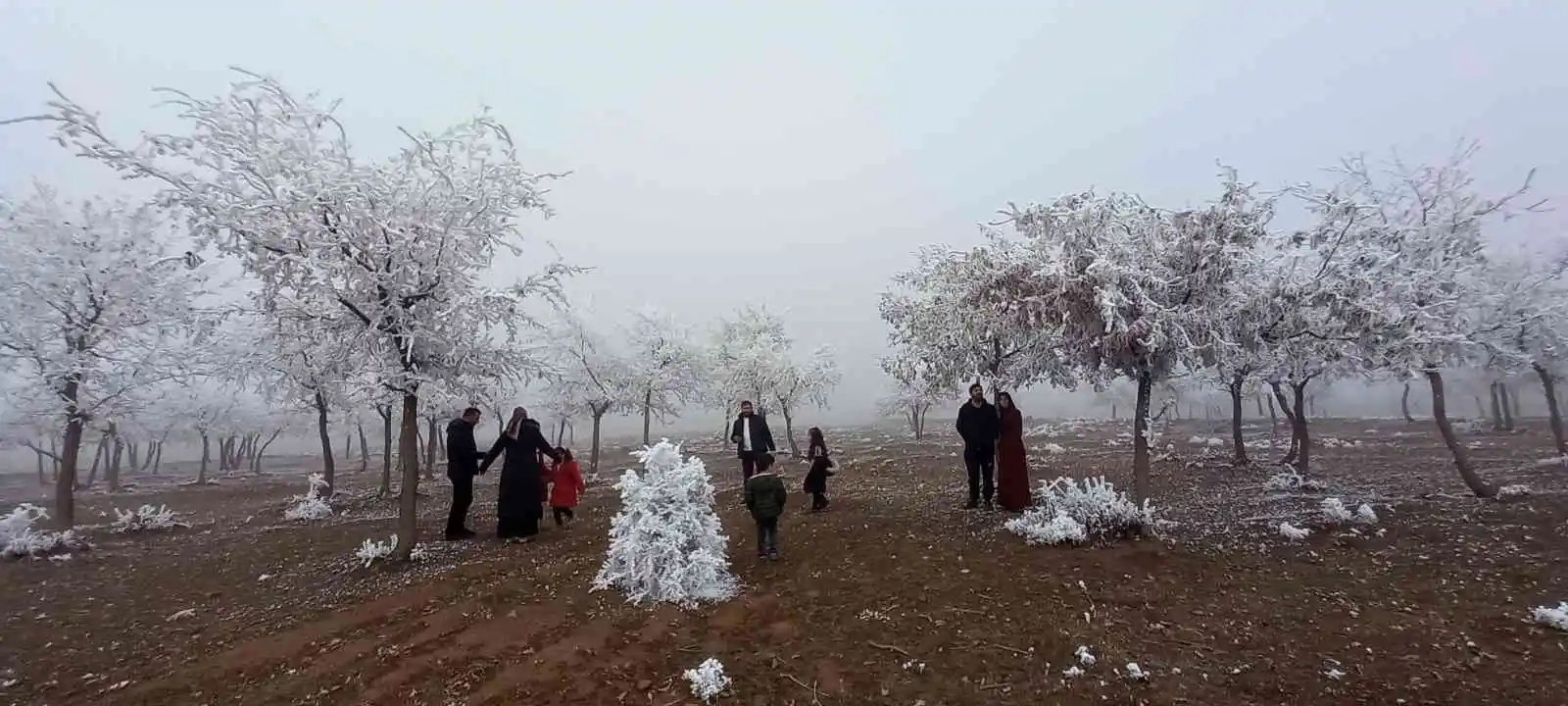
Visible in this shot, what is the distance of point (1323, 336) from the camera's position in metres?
10.9

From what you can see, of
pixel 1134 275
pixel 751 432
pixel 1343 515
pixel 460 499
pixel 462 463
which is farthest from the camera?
pixel 751 432

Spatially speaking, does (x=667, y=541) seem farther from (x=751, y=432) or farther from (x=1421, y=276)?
(x=1421, y=276)

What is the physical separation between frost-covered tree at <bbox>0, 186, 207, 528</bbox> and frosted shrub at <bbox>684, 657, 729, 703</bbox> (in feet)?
48.4

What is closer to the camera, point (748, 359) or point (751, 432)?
point (751, 432)

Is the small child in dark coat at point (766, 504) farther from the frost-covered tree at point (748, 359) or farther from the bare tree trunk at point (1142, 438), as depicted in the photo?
the frost-covered tree at point (748, 359)

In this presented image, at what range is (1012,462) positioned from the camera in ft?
41.9

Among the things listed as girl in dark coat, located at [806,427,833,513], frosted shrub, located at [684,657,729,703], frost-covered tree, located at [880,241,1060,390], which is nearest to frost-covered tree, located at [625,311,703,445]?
frost-covered tree, located at [880,241,1060,390]

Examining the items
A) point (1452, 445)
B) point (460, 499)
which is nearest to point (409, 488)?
point (460, 499)

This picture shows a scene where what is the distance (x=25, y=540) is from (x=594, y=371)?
1997 centimetres

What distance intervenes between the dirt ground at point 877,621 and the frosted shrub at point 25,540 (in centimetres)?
53

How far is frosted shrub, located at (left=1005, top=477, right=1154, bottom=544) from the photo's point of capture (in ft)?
33.2

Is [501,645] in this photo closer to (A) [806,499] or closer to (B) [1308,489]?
(A) [806,499]

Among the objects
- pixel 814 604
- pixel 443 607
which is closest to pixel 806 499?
pixel 814 604

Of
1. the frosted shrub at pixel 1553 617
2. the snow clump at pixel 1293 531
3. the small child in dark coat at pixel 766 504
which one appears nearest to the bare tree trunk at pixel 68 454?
the small child in dark coat at pixel 766 504
